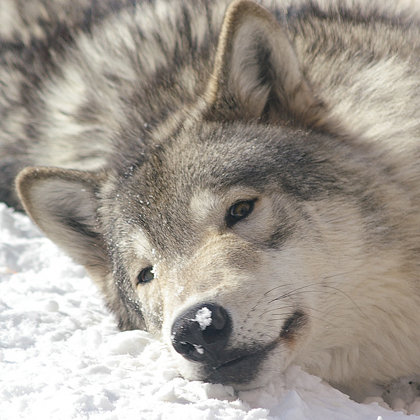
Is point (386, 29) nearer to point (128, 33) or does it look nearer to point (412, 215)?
point (412, 215)

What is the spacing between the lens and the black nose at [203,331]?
8.11ft

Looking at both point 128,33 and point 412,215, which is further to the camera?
point 128,33

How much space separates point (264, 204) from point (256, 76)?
2.51 ft

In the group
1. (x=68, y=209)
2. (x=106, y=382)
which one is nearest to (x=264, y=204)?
(x=106, y=382)

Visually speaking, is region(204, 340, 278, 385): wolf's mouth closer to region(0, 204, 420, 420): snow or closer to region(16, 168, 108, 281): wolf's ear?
region(0, 204, 420, 420): snow

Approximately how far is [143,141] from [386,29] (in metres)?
1.79

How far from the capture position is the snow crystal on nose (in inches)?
96.9

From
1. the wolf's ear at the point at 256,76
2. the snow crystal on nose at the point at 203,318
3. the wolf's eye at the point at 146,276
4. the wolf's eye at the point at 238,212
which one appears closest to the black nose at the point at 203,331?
the snow crystal on nose at the point at 203,318

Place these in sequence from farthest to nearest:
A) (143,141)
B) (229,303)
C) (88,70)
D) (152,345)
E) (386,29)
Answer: (88,70)
(386,29)
(143,141)
(152,345)
(229,303)

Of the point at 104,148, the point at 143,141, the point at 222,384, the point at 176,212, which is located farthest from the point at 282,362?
the point at 104,148

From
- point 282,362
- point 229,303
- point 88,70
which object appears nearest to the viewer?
point 229,303

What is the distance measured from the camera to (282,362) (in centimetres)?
278

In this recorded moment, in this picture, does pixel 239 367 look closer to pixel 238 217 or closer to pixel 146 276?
pixel 238 217

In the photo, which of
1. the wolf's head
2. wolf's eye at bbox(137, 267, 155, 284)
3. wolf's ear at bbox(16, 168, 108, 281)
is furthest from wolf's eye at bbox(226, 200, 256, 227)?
wolf's ear at bbox(16, 168, 108, 281)
